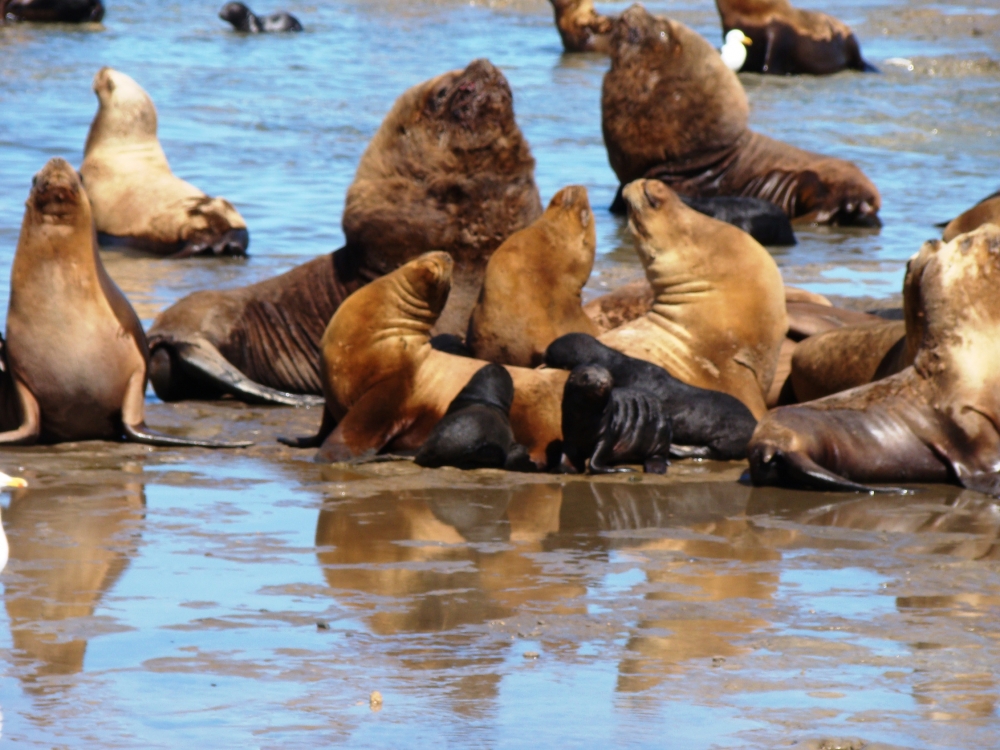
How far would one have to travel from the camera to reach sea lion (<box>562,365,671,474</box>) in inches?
215

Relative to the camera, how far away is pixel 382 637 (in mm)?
3477

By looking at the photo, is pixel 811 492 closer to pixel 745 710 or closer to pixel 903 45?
pixel 745 710

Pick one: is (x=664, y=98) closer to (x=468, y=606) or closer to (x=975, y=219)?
(x=975, y=219)

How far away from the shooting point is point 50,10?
2539 centimetres

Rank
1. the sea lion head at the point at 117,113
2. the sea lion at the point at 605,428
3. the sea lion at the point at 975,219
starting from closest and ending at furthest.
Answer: the sea lion at the point at 605,428
the sea lion at the point at 975,219
the sea lion head at the point at 117,113

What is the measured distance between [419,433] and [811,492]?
4.61ft

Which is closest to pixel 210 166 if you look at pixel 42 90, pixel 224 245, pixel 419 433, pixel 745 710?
pixel 224 245

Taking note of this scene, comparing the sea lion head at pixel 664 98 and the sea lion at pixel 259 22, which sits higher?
Answer: the sea lion head at pixel 664 98

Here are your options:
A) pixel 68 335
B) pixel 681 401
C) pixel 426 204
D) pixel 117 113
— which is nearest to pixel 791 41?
pixel 117 113

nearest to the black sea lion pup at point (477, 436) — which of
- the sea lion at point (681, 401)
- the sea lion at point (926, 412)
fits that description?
the sea lion at point (681, 401)

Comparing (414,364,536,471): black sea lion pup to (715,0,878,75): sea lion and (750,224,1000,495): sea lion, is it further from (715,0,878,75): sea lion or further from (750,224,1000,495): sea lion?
(715,0,878,75): sea lion

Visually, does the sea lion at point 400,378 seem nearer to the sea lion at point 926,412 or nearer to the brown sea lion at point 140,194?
the sea lion at point 926,412

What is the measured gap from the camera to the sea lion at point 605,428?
5473 millimetres

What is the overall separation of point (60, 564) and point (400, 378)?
2002 millimetres
